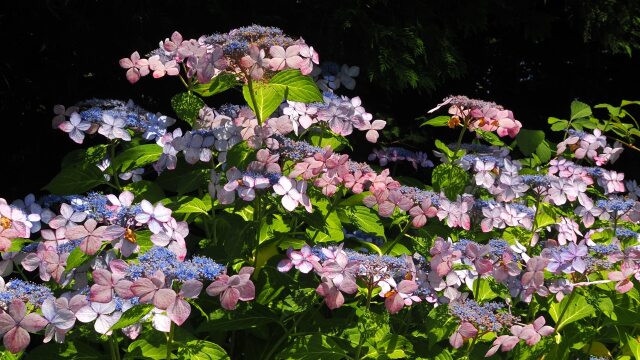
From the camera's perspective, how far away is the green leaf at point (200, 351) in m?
1.65

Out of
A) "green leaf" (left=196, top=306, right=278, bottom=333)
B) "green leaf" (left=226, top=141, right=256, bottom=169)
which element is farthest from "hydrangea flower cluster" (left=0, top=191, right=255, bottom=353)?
"green leaf" (left=226, top=141, right=256, bottom=169)

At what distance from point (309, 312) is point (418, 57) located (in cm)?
148

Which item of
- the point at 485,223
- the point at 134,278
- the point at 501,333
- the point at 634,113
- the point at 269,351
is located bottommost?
the point at 634,113

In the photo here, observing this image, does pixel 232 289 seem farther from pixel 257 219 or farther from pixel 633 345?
pixel 633 345

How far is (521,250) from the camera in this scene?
6.73 feet

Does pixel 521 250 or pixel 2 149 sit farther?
pixel 2 149

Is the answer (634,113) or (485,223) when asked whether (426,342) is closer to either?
(485,223)

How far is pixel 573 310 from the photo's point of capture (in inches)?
82.4

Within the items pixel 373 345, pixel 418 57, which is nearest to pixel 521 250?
pixel 373 345

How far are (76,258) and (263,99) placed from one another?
A: 2.21 feet

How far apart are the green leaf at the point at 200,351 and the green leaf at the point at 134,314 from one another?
207mm

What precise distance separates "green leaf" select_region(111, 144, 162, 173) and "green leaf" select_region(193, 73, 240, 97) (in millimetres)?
200

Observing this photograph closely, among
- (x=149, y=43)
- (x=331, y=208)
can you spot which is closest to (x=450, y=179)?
(x=331, y=208)

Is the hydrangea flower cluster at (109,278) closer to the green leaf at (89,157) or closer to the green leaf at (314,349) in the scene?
the green leaf at (314,349)
